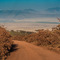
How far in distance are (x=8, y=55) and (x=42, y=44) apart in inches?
128

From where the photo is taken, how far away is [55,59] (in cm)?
707

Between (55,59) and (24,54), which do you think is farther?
(24,54)

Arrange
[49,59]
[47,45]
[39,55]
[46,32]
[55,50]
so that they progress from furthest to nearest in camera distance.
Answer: [46,32] → [47,45] → [55,50] → [39,55] → [49,59]

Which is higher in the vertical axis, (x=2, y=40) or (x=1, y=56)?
(x=2, y=40)

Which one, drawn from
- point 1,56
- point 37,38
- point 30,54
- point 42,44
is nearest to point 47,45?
point 42,44

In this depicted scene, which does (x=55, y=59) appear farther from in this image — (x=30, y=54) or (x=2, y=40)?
(x=2, y=40)

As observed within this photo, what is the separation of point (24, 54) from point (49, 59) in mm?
1160

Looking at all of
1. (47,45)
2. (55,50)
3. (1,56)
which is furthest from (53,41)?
(1,56)

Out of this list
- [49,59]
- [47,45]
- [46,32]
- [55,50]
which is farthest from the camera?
[46,32]

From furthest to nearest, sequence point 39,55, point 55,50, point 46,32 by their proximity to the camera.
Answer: point 46,32
point 55,50
point 39,55

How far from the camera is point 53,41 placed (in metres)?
10.4

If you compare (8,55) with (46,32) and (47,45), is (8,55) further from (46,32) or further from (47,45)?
(46,32)

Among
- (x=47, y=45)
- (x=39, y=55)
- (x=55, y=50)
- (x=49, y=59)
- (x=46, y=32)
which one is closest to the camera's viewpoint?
(x=49, y=59)

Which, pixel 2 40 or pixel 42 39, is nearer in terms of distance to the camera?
pixel 2 40
